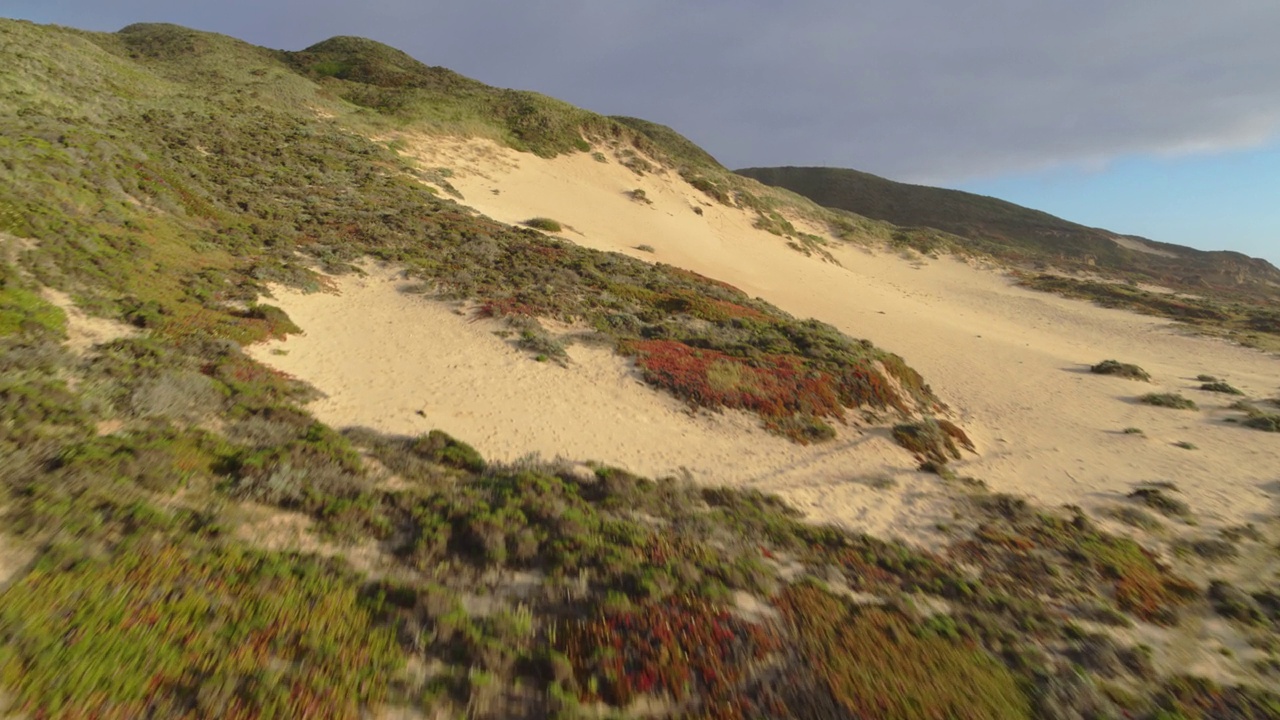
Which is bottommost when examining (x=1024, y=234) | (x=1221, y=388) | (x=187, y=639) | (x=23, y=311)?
(x=187, y=639)

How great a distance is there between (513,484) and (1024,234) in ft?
341

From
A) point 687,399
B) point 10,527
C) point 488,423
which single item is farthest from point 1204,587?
point 10,527

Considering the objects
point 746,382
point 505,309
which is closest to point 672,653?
point 746,382

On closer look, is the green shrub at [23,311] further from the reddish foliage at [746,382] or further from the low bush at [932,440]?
the low bush at [932,440]

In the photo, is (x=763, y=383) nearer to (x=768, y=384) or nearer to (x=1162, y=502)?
(x=768, y=384)

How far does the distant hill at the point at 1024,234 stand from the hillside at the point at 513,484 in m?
51.9

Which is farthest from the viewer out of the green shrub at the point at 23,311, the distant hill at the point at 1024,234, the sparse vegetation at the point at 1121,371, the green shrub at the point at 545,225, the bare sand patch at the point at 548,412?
the distant hill at the point at 1024,234

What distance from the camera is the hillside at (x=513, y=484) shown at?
5344mm

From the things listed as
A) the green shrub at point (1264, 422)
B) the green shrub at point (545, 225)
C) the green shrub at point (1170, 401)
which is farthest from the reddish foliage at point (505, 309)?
the green shrub at point (1264, 422)

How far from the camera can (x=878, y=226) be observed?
6366 cm

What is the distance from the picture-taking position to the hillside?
17.5 feet

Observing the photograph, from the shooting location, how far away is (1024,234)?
284 ft

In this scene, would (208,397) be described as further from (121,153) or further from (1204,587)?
(1204,587)

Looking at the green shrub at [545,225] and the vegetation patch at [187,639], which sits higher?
the green shrub at [545,225]
